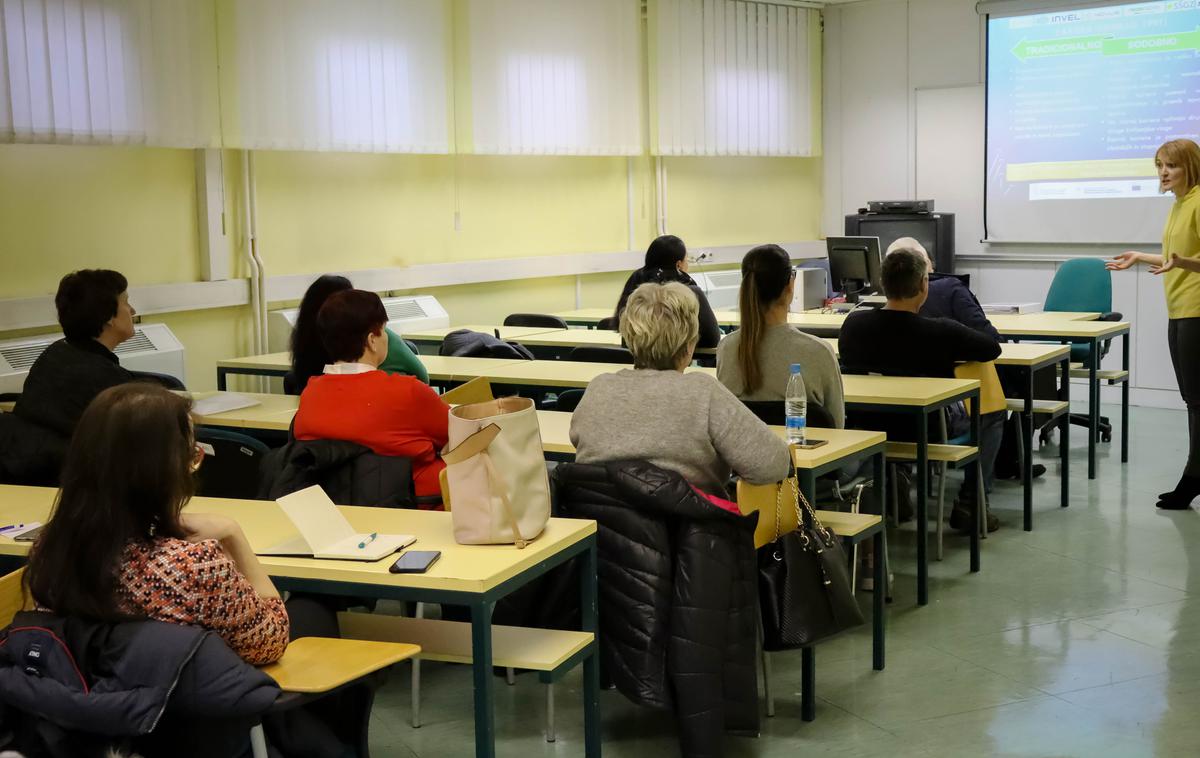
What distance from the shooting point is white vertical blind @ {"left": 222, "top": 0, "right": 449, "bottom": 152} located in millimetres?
6906

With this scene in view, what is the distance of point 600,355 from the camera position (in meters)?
5.93

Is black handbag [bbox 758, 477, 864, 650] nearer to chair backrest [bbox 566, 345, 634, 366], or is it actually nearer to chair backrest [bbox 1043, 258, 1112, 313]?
chair backrest [bbox 566, 345, 634, 366]

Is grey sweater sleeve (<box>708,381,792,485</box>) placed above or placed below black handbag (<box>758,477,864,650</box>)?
above

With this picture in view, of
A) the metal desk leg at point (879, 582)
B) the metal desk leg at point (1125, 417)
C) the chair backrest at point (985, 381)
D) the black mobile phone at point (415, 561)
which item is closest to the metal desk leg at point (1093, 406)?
the metal desk leg at point (1125, 417)

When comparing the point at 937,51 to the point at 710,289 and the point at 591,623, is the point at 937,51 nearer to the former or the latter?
the point at 710,289

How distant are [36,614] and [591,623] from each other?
1.19m

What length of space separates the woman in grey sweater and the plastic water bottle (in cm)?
54

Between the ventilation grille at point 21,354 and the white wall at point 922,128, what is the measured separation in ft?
22.2

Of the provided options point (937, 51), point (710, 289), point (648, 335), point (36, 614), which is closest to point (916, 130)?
point (937, 51)

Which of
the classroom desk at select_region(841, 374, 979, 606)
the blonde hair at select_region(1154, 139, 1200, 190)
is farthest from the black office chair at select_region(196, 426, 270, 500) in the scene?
the blonde hair at select_region(1154, 139, 1200, 190)

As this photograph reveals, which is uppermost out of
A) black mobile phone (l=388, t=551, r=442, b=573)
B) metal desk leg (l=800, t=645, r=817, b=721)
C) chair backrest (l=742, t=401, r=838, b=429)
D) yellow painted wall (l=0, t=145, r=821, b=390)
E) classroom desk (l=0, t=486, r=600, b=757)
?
yellow painted wall (l=0, t=145, r=821, b=390)

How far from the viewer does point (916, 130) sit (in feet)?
33.5

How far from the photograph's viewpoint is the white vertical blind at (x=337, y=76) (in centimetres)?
691

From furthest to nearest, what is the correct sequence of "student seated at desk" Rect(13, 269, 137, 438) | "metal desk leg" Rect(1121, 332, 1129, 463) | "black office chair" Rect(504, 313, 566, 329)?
1. "black office chair" Rect(504, 313, 566, 329)
2. "metal desk leg" Rect(1121, 332, 1129, 463)
3. "student seated at desk" Rect(13, 269, 137, 438)
